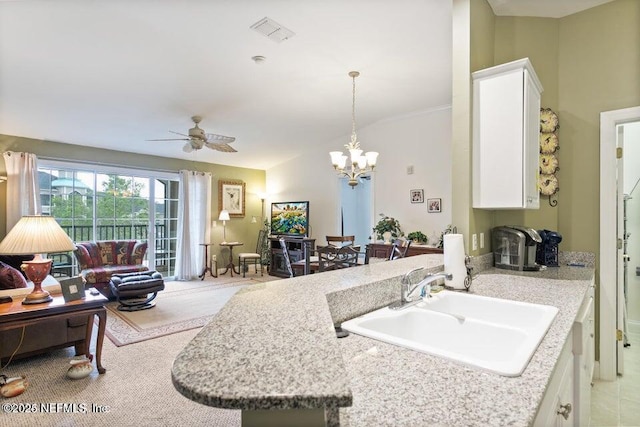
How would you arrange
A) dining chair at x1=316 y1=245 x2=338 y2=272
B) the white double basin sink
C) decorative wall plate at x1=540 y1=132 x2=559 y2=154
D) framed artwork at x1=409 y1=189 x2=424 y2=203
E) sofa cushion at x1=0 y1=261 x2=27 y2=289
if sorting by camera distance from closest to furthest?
the white double basin sink < decorative wall plate at x1=540 y1=132 x2=559 y2=154 < sofa cushion at x1=0 y1=261 x2=27 y2=289 < dining chair at x1=316 y1=245 x2=338 y2=272 < framed artwork at x1=409 y1=189 x2=424 y2=203

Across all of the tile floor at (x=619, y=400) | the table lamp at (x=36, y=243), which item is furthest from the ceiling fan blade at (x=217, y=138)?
the tile floor at (x=619, y=400)

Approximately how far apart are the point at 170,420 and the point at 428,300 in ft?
5.76

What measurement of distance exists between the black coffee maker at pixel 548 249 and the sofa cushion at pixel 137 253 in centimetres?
556

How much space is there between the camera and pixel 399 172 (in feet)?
18.2

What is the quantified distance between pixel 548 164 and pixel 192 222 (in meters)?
5.85

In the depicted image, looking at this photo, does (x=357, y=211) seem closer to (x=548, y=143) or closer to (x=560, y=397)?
(x=548, y=143)

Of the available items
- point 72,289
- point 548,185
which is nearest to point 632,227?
point 548,185

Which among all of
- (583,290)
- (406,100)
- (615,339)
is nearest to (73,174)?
(406,100)

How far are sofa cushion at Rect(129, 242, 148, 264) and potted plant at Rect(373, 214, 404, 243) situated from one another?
392cm

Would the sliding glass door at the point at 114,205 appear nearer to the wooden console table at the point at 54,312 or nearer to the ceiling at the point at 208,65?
the ceiling at the point at 208,65

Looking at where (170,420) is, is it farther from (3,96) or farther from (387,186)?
(387,186)

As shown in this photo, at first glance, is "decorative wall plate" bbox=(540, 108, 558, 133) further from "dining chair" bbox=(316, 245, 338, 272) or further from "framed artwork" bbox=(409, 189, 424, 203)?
"framed artwork" bbox=(409, 189, 424, 203)

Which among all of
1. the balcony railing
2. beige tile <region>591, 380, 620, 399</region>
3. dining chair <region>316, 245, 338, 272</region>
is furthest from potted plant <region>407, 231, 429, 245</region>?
the balcony railing

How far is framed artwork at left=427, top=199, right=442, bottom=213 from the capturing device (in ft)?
16.5
